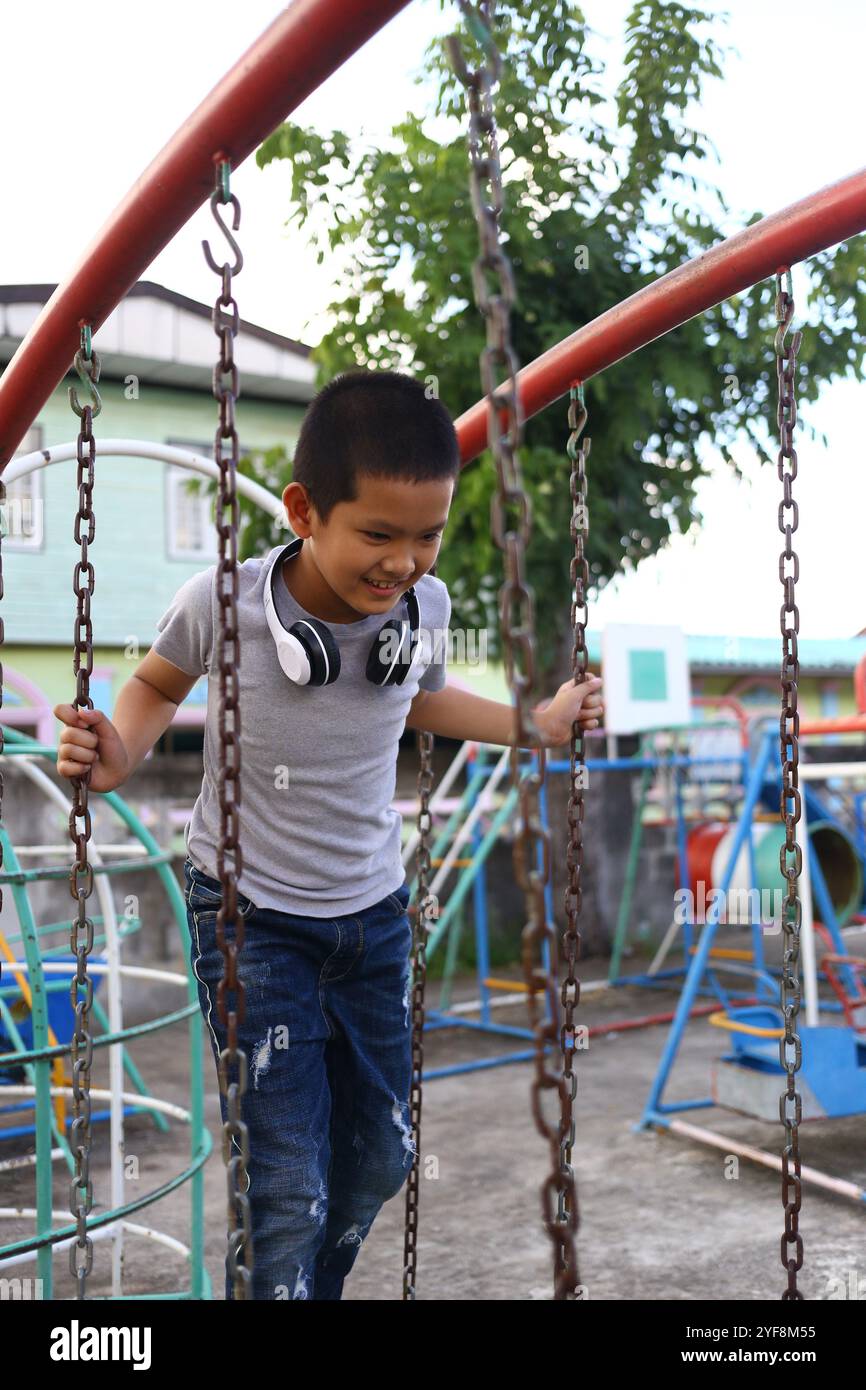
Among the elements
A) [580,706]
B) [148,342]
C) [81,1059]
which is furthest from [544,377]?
[148,342]

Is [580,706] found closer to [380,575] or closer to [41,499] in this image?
[380,575]

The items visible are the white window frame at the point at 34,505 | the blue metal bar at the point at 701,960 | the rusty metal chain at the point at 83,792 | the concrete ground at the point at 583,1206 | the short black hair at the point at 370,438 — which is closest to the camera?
the short black hair at the point at 370,438

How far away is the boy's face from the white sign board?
618 cm

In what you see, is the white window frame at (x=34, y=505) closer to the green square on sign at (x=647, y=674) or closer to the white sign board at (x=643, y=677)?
the white sign board at (x=643, y=677)

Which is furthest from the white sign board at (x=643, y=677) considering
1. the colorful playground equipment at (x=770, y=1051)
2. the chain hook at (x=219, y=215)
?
the chain hook at (x=219, y=215)

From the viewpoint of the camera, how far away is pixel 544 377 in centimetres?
236

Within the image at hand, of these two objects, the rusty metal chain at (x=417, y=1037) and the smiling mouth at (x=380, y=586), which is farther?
the rusty metal chain at (x=417, y=1037)

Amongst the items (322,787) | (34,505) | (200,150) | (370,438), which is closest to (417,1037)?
(322,787)

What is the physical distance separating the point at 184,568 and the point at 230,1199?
10.5 meters

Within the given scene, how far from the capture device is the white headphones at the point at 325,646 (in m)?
1.88

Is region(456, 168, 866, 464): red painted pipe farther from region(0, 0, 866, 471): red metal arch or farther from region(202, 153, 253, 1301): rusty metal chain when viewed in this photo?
region(202, 153, 253, 1301): rusty metal chain

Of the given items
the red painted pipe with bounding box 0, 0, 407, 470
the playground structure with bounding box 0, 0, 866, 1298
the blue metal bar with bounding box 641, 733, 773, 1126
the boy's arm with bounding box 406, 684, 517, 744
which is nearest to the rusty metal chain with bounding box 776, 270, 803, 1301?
the playground structure with bounding box 0, 0, 866, 1298

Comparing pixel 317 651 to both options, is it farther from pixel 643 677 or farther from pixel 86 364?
pixel 643 677

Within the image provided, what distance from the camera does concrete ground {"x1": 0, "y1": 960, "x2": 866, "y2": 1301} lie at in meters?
3.44
